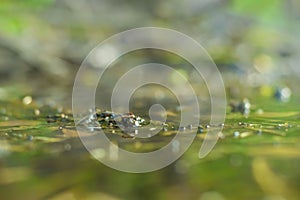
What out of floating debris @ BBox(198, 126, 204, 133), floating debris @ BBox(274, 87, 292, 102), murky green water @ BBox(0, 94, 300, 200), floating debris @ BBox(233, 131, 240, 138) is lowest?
murky green water @ BBox(0, 94, 300, 200)

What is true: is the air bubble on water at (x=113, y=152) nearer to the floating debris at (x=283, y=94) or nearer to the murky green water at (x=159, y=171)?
the murky green water at (x=159, y=171)

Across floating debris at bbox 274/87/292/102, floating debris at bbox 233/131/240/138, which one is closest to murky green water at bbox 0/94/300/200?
floating debris at bbox 233/131/240/138

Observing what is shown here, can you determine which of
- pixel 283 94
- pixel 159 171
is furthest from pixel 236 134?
pixel 283 94

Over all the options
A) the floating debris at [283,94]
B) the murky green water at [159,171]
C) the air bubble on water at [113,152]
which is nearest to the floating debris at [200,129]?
the murky green water at [159,171]

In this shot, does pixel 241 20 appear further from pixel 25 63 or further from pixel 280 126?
pixel 280 126

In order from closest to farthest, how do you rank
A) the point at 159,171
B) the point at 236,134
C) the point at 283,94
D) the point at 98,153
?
the point at 159,171 → the point at 98,153 → the point at 236,134 → the point at 283,94

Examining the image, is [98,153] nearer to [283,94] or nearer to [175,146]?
[175,146]

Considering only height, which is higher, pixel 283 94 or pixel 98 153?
pixel 283 94

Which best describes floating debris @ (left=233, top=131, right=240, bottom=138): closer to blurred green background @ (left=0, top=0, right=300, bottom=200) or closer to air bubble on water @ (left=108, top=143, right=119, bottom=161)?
blurred green background @ (left=0, top=0, right=300, bottom=200)

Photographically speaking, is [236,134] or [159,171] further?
[236,134]
